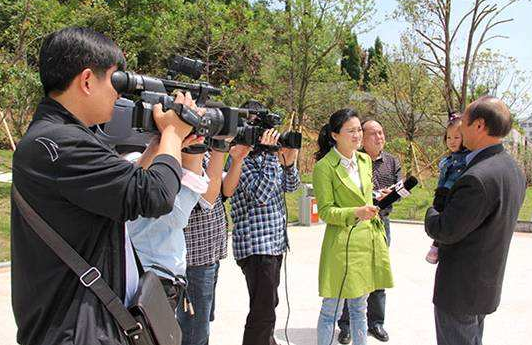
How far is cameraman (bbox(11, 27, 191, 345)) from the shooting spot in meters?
1.40

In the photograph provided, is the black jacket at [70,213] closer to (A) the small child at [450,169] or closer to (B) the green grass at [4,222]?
(A) the small child at [450,169]

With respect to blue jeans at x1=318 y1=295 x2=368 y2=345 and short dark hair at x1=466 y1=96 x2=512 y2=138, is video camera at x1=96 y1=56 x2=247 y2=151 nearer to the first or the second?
short dark hair at x1=466 y1=96 x2=512 y2=138

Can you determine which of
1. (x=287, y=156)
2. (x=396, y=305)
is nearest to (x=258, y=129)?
(x=287, y=156)

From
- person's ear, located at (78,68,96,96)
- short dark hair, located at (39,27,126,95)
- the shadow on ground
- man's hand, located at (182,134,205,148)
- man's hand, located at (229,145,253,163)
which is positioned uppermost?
short dark hair, located at (39,27,126,95)

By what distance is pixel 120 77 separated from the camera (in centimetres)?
156

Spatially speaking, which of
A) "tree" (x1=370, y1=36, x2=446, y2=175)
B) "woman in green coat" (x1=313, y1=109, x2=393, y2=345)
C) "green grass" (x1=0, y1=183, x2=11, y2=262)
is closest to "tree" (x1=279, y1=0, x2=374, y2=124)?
"tree" (x1=370, y1=36, x2=446, y2=175)

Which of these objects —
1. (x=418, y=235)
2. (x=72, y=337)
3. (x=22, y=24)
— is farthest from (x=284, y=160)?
(x=22, y=24)

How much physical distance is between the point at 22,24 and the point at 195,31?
7.59 m

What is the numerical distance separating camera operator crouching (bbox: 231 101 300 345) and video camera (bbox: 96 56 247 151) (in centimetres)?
111

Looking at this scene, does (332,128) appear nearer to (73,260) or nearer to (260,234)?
(260,234)

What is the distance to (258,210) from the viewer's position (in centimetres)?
338

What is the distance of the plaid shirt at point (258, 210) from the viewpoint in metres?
3.33

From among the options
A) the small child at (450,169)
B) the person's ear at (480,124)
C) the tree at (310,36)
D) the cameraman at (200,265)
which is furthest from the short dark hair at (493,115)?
the tree at (310,36)

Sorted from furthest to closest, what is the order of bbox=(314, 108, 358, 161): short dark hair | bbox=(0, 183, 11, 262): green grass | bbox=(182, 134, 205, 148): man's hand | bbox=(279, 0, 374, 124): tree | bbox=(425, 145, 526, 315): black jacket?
bbox=(279, 0, 374, 124): tree < bbox=(0, 183, 11, 262): green grass < bbox=(314, 108, 358, 161): short dark hair < bbox=(425, 145, 526, 315): black jacket < bbox=(182, 134, 205, 148): man's hand
